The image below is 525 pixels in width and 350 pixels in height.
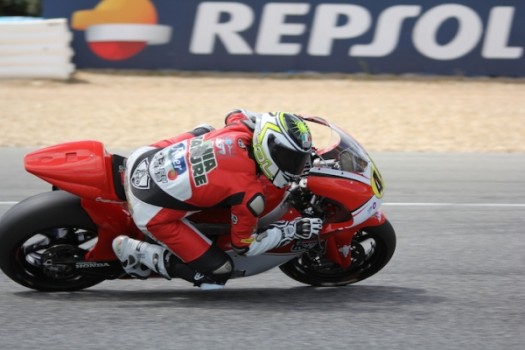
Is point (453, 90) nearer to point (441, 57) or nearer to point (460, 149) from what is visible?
point (441, 57)

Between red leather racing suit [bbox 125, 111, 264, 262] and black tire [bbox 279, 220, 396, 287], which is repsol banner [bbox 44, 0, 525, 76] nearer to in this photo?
black tire [bbox 279, 220, 396, 287]

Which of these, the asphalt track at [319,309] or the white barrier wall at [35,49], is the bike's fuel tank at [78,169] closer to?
the asphalt track at [319,309]

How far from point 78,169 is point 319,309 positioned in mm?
1618

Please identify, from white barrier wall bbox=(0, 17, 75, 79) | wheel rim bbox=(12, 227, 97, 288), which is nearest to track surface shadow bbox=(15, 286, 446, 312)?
wheel rim bbox=(12, 227, 97, 288)

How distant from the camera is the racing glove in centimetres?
514

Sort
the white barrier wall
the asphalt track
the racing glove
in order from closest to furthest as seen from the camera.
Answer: the asphalt track, the racing glove, the white barrier wall

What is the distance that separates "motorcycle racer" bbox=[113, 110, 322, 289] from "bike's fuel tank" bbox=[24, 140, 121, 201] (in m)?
0.13

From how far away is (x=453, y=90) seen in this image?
1541cm

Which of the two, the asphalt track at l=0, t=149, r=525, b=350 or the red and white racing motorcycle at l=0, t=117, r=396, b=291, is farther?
the red and white racing motorcycle at l=0, t=117, r=396, b=291

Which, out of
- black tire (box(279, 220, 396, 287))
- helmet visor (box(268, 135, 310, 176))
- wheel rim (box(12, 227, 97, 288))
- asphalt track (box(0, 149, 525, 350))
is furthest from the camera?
black tire (box(279, 220, 396, 287))

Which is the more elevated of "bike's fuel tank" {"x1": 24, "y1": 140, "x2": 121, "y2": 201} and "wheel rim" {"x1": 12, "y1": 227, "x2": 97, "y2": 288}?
"bike's fuel tank" {"x1": 24, "y1": 140, "x2": 121, "y2": 201}

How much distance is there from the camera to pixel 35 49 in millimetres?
15523

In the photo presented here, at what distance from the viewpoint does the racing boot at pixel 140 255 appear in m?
5.21

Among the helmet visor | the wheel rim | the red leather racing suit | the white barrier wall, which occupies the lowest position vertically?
the white barrier wall
